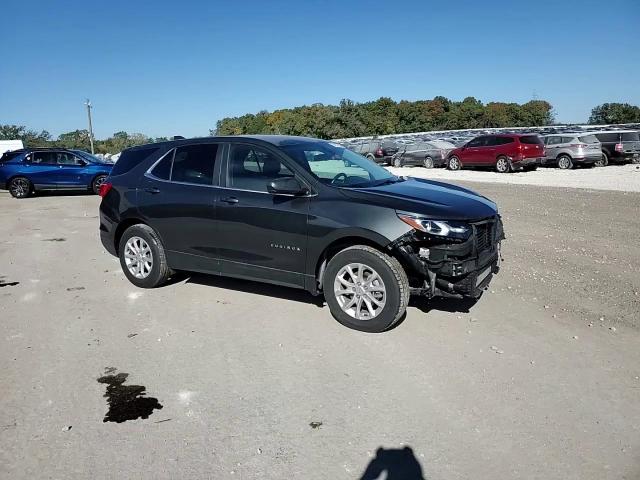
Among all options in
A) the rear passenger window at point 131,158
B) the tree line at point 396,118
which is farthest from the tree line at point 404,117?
the rear passenger window at point 131,158

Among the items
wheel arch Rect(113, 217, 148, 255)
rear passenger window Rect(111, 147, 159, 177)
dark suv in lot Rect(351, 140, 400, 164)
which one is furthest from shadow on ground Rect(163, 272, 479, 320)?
dark suv in lot Rect(351, 140, 400, 164)

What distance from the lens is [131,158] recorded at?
21.3ft

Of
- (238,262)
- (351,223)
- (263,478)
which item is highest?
(351,223)

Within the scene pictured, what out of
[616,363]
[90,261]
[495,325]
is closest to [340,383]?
[495,325]

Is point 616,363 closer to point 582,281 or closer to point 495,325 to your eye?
point 495,325

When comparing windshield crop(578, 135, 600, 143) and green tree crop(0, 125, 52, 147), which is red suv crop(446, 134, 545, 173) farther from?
green tree crop(0, 125, 52, 147)

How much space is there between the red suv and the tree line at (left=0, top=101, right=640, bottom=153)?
45257 millimetres

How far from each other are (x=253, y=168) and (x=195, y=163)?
83 cm

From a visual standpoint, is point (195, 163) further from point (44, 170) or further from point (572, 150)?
point (572, 150)

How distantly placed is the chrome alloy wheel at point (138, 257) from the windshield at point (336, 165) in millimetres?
2168

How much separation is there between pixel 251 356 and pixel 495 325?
90.9 inches

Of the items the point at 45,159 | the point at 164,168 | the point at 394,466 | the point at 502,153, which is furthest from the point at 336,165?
the point at 502,153

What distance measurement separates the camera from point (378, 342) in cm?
455

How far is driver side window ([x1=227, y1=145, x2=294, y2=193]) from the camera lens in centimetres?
524
